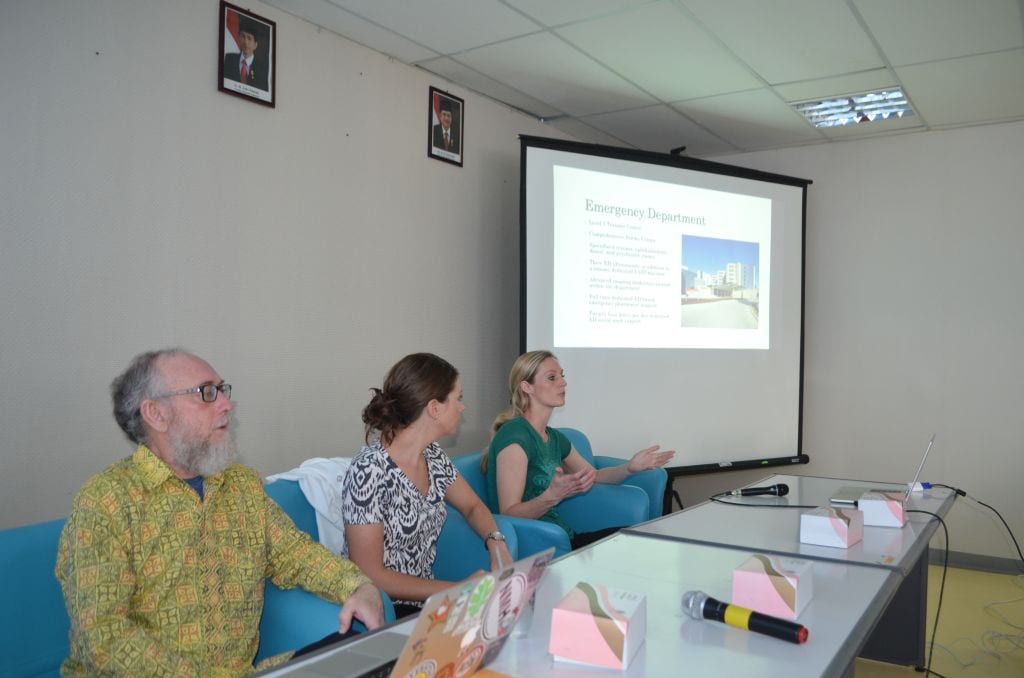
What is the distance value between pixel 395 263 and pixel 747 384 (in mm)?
2350

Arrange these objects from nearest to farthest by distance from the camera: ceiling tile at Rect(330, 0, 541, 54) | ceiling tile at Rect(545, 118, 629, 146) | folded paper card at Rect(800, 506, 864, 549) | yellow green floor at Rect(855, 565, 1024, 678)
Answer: folded paper card at Rect(800, 506, 864, 549) → yellow green floor at Rect(855, 565, 1024, 678) → ceiling tile at Rect(330, 0, 541, 54) → ceiling tile at Rect(545, 118, 629, 146)

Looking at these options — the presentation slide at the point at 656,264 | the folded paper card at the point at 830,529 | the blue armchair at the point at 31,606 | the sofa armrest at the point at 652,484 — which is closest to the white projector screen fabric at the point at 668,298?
the presentation slide at the point at 656,264

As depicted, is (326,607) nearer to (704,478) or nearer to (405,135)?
(405,135)

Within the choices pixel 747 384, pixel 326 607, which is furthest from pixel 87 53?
pixel 747 384

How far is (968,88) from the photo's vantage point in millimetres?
4109

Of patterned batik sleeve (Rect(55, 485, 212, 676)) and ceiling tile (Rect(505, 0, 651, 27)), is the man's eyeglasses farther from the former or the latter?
ceiling tile (Rect(505, 0, 651, 27))

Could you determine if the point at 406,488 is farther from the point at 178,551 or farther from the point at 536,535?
the point at 178,551

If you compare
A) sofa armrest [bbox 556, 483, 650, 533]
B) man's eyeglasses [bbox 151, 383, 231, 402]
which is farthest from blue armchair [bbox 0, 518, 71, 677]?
sofa armrest [bbox 556, 483, 650, 533]

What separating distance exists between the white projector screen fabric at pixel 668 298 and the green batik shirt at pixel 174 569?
2.36 m

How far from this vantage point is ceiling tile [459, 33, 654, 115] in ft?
11.9

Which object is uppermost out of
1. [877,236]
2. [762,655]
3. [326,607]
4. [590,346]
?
[877,236]

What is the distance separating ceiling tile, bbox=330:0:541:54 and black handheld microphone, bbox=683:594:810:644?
8.30 feet

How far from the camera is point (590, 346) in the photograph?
14.2 feet

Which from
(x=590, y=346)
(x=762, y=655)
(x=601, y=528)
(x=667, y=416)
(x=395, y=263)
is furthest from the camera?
(x=667, y=416)
